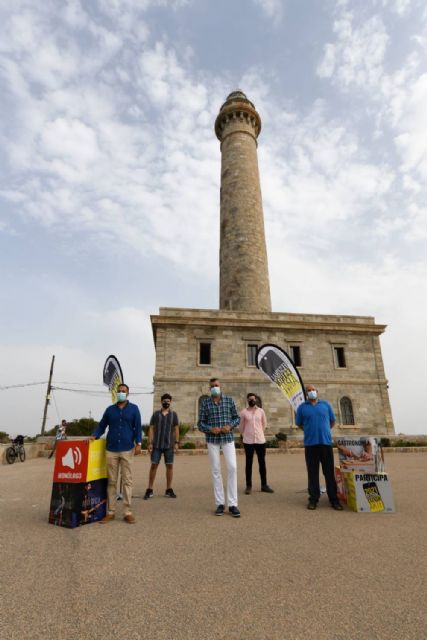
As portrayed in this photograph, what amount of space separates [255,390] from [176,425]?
13398mm

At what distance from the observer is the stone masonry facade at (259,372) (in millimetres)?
18875

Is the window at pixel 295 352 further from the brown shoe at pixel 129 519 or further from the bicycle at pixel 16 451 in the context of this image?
the brown shoe at pixel 129 519

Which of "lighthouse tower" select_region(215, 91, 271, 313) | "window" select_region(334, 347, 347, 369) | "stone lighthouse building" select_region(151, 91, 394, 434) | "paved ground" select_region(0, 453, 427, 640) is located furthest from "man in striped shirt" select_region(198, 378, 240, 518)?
"window" select_region(334, 347, 347, 369)

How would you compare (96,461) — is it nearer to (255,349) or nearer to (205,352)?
(205,352)

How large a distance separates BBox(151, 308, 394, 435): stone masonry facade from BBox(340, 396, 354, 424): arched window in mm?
160

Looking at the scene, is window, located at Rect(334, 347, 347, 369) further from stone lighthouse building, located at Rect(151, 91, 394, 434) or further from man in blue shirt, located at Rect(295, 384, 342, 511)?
man in blue shirt, located at Rect(295, 384, 342, 511)

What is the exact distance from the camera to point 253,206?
2400cm

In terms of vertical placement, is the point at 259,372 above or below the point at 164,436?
above

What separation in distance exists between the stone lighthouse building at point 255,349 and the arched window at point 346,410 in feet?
0.17

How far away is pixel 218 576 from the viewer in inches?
112

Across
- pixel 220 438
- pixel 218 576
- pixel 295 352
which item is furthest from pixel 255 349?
pixel 218 576

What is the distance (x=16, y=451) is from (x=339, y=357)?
54.3 ft

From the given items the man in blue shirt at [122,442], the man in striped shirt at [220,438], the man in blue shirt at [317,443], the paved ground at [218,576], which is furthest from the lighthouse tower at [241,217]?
the paved ground at [218,576]

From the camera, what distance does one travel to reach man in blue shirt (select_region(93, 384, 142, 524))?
15.0ft
